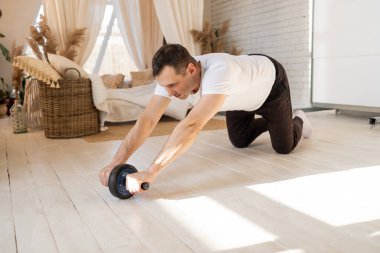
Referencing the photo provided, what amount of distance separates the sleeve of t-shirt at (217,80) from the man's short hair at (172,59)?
4.3 inches

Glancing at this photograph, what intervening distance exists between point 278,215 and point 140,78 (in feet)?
13.4

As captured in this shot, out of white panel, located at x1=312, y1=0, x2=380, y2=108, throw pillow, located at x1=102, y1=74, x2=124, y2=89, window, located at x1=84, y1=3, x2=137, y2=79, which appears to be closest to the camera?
white panel, located at x1=312, y1=0, x2=380, y2=108

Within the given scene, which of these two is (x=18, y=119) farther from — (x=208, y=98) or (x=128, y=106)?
(x=208, y=98)

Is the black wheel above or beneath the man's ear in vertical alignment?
beneath

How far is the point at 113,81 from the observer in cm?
529

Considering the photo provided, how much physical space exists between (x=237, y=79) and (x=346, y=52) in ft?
8.35

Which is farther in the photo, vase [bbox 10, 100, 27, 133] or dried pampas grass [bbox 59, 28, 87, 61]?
dried pampas grass [bbox 59, 28, 87, 61]

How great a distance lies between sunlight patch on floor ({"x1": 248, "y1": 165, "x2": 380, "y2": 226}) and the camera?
1361 mm

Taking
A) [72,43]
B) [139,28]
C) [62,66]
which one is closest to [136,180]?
[62,66]

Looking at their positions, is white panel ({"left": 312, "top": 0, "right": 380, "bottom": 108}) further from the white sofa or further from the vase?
the vase

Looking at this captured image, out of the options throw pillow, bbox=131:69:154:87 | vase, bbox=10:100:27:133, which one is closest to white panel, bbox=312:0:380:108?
throw pillow, bbox=131:69:154:87

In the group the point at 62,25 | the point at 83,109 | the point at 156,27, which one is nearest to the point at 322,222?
the point at 83,109

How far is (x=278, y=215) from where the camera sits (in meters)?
1.38

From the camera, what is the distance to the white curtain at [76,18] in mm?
4336
